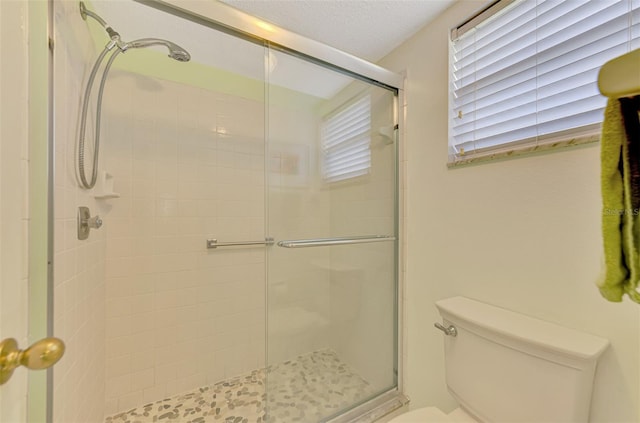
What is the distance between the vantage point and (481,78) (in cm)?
104

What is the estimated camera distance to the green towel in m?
0.38

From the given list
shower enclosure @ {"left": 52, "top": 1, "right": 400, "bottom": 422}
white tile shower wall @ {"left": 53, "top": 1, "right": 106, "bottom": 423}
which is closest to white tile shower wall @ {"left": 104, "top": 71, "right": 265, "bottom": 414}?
shower enclosure @ {"left": 52, "top": 1, "right": 400, "bottom": 422}

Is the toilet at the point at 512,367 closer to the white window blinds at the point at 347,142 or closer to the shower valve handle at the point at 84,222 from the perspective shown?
the white window blinds at the point at 347,142

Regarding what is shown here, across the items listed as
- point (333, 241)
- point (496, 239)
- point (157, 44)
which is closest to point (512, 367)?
point (496, 239)

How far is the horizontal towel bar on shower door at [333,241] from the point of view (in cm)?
130

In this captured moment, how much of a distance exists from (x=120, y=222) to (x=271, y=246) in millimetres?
874

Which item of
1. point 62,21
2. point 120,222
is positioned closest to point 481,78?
point 62,21

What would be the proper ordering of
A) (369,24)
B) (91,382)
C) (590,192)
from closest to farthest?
(590,192)
(91,382)
(369,24)

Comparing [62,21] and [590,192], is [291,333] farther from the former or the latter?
[62,21]

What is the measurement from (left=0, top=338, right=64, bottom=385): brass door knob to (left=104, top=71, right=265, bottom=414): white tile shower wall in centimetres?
118

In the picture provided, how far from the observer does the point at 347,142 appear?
1501mm

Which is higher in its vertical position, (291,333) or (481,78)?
(481,78)

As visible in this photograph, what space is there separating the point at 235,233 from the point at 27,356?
1.30 metres

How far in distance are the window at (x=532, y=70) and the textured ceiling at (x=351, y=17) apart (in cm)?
23
